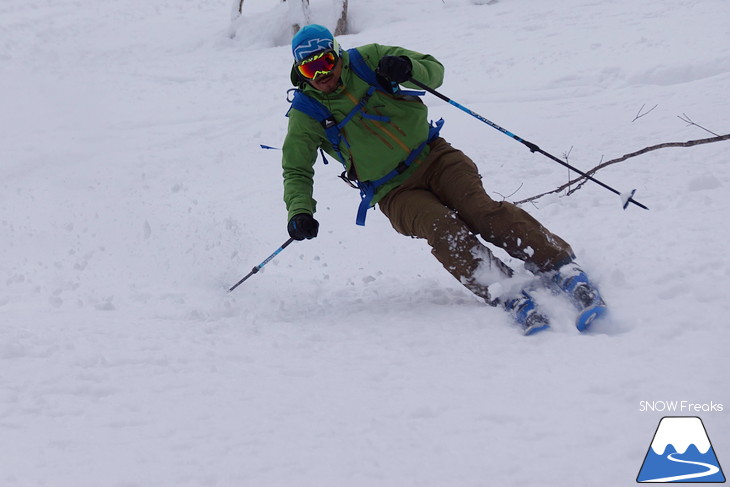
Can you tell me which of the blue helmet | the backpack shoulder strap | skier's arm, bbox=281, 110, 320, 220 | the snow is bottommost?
the snow

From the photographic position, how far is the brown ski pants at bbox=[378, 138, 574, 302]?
397cm

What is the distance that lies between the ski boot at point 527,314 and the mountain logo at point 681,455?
1.05 metres

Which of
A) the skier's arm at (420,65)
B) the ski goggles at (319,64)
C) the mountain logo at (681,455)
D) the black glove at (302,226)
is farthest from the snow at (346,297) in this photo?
the ski goggles at (319,64)

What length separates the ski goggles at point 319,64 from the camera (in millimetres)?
4043

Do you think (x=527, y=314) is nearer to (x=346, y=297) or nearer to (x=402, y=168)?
(x=402, y=168)

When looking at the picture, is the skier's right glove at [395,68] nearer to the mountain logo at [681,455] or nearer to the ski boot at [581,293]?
the ski boot at [581,293]

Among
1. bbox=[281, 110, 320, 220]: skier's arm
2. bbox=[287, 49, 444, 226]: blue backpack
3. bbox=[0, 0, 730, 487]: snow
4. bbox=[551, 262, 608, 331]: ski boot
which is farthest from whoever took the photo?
bbox=[281, 110, 320, 220]: skier's arm

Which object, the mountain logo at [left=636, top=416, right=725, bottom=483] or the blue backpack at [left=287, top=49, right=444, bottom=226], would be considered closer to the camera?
the mountain logo at [left=636, top=416, right=725, bottom=483]

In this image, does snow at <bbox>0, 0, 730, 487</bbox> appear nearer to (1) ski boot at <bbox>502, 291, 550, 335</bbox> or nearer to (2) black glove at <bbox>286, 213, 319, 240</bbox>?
(1) ski boot at <bbox>502, 291, 550, 335</bbox>

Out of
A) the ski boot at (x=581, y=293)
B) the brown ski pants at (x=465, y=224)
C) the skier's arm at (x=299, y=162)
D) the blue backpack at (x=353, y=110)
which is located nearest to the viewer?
the ski boot at (x=581, y=293)

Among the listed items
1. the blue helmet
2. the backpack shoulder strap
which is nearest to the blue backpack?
the backpack shoulder strap

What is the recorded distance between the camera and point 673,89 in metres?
8.29

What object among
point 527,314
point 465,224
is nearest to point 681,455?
point 527,314

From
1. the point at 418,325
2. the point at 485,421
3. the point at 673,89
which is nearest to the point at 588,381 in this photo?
the point at 485,421
